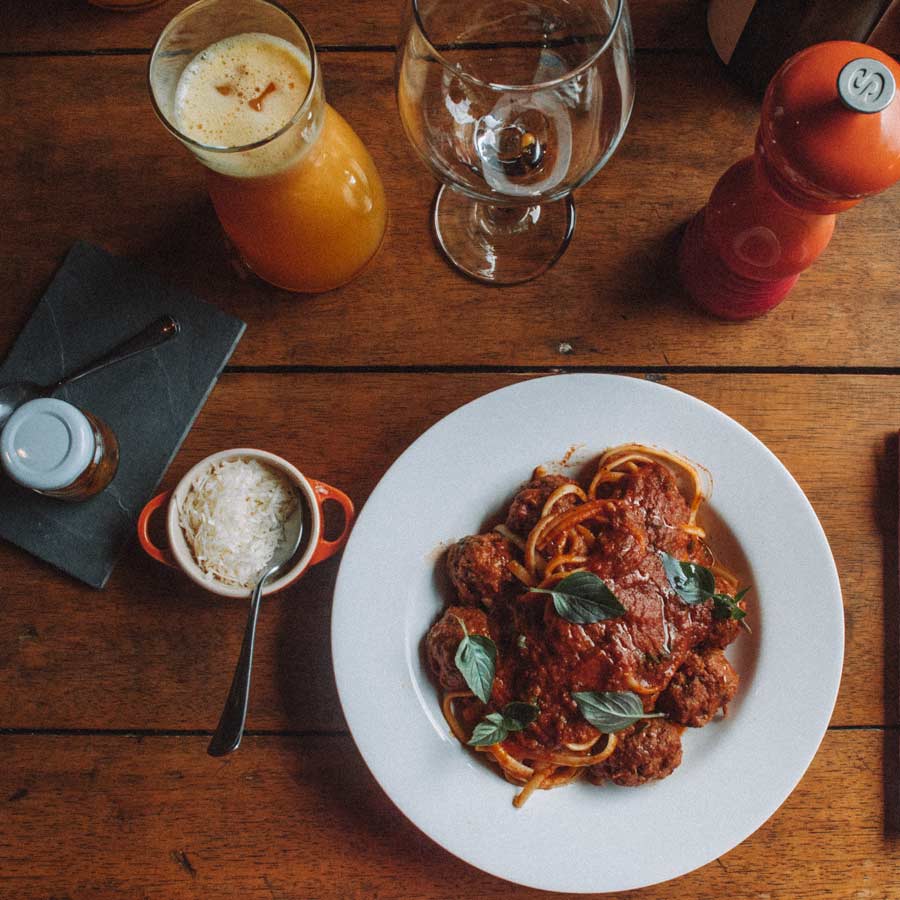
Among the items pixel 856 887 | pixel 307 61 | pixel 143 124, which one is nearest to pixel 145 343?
pixel 143 124

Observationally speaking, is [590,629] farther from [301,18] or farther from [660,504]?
[301,18]

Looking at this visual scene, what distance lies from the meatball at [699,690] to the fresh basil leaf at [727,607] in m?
0.06

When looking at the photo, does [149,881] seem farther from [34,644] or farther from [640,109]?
[640,109]

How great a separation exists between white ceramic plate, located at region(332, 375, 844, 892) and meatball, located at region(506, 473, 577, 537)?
0.03 m

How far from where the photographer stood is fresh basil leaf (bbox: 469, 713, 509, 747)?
40.7 inches

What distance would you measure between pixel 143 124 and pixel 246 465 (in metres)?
0.54

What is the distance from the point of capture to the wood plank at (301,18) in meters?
1.27

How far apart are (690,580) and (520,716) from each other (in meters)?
0.26

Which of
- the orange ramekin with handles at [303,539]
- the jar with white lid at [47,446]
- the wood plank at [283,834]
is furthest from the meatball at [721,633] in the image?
the jar with white lid at [47,446]

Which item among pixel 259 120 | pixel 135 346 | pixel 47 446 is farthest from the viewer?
pixel 135 346

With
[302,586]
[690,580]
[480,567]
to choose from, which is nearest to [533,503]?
[480,567]

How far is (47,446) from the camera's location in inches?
42.8

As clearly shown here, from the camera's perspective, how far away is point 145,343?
119cm

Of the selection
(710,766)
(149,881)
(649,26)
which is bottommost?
(149,881)
